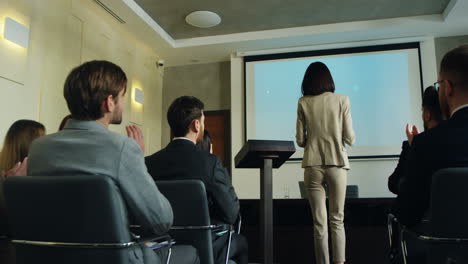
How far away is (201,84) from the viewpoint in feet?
21.9

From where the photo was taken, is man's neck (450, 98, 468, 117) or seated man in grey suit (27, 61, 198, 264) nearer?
seated man in grey suit (27, 61, 198, 264)

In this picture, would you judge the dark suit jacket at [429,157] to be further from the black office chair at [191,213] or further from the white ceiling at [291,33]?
the white ceiling at [291,33]

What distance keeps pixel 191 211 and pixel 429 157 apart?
0.91 meters

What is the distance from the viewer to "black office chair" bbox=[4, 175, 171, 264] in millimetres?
1049

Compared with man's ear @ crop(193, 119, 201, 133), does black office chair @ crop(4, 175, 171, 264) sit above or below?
below

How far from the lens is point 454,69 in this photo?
4.39 ft

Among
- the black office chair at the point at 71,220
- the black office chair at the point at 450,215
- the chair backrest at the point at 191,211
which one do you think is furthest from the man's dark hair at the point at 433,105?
the black office chair at the point at 71,220

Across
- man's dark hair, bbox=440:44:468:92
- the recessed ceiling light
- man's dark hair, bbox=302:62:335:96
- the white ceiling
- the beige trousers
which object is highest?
the recessed ceiling light

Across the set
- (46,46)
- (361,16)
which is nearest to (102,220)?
(46,46)

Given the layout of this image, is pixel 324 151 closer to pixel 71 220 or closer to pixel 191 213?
pixel 191 213

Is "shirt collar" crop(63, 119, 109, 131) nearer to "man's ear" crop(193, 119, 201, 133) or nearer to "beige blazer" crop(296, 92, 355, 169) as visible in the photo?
"man's ear" crop(193, 119, 201, 133)

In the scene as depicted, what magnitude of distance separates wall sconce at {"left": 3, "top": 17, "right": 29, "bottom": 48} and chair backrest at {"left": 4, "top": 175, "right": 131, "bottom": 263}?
120 inches

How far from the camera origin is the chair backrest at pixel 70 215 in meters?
1.05

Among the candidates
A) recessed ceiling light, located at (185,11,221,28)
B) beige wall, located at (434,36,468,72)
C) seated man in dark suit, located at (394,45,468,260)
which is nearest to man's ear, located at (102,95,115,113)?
seated man in dark suit, located at (394,45,468,260)
